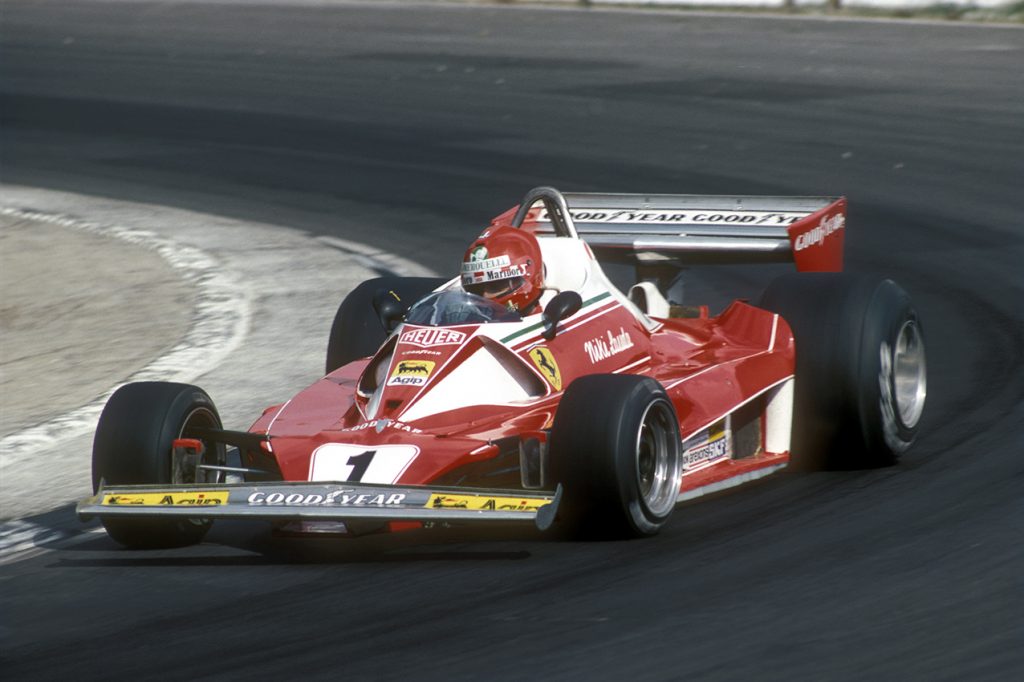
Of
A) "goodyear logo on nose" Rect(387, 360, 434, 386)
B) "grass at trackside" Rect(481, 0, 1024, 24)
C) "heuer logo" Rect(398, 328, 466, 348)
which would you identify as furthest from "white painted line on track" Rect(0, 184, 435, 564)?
"grass at trackside" Rect(481, 0, 1024, 24)

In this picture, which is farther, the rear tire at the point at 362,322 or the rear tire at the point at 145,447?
the rear tire at the point at 362,322

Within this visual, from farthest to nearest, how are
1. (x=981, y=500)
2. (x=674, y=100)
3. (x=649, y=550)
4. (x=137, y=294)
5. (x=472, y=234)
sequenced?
(x=674, y=100) < (x=472, y=234) < (x=137, y=294) < (x=981, y=500) < (x=649, y=550)

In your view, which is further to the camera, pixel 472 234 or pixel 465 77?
pixel 465 77

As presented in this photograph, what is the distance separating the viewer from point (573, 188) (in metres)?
16.3

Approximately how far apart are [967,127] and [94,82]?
36.7ft

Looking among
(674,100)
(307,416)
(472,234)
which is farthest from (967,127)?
(307,416)

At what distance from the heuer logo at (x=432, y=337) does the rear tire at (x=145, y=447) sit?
3.07 ft

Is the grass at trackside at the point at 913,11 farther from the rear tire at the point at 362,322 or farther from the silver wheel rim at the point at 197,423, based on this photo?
the silver wheel rim at the point at 197,423

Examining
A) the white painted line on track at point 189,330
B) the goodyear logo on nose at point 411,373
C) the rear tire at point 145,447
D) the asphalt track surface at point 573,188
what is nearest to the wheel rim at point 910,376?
the asphalt track surface at point 573,188

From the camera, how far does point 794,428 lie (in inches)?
339

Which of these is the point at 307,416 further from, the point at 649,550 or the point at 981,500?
the point at 981,500

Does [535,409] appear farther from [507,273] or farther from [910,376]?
[910,376]

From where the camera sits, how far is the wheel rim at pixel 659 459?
755 cm

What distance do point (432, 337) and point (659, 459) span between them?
112 centimetres
